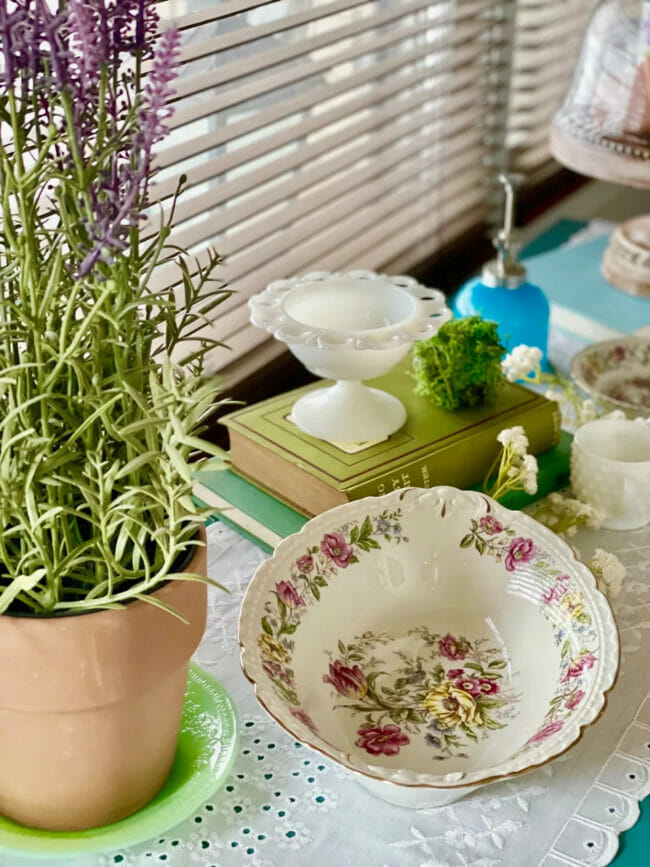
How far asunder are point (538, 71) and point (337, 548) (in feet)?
3.98

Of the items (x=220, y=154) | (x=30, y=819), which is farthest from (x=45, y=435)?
(x=220, y=154)

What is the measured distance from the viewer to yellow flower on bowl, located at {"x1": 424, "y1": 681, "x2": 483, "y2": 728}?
70 cm

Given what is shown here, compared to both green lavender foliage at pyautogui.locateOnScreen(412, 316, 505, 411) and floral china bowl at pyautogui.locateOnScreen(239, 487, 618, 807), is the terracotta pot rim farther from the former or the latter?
green lavender foliage at pyautogui.locateOnScreen(412, 316, 505, 411)

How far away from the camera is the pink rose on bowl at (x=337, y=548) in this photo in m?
0.76

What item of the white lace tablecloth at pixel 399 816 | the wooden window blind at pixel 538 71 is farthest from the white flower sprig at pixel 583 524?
the wooden window blind at pixel 538 71

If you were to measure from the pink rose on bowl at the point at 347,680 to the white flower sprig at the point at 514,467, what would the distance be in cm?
19

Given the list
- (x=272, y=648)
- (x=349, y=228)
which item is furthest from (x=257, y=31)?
(x=272, y=648)

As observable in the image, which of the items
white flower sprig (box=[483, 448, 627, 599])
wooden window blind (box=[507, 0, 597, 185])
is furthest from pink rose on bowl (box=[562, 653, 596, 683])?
wooden window blind (box=[507, 0, 597, 185])

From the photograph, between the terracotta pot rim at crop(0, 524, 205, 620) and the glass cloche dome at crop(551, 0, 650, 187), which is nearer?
the terracotta pot rim at crop(0, 524, 205, 620)

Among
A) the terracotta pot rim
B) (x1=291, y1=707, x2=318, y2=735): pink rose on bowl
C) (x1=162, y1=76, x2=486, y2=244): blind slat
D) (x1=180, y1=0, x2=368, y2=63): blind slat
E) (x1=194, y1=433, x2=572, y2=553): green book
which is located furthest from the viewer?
(x1=162, y1=76, x2=486, y2=244): blind slat

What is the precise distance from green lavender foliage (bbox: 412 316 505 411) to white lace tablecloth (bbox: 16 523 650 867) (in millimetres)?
298

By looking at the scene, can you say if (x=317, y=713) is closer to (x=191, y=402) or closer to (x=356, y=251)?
(x=191, y=402)

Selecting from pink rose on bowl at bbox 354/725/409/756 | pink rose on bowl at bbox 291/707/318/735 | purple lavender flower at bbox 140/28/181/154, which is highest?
purple lavender flower at bbox 140/28/181/154

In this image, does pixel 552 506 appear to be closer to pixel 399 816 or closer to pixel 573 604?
pixel 573 604
